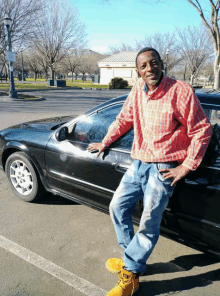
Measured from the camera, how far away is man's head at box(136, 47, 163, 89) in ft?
6.09

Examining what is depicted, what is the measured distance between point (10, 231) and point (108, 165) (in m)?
1.35

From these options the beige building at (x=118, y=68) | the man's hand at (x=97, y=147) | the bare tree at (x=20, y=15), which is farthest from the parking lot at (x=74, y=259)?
the beige building at (x=118, y=68)

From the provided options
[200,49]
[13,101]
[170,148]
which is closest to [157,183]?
[170,148]

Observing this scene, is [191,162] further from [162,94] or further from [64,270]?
[64,270]

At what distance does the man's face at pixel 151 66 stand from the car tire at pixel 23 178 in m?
1.99

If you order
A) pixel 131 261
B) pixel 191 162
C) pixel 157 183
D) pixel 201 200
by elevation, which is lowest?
pixel 131 261

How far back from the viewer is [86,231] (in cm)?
288

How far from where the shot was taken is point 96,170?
2.61 meters

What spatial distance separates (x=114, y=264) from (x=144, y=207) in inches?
26.0

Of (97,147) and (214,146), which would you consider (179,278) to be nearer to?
(214,146)

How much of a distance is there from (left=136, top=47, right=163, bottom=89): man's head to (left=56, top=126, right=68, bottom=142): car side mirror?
1259mm

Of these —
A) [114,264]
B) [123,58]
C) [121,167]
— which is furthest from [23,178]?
[123,58]

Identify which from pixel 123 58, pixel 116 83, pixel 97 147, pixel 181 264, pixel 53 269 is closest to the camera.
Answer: pixel 53 269

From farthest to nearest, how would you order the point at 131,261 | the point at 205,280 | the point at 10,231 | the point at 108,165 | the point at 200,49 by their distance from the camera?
the point at 200,49 → the point at 10,231 → the point at 108,165 → the point at 205,280 → the point at 131,261
